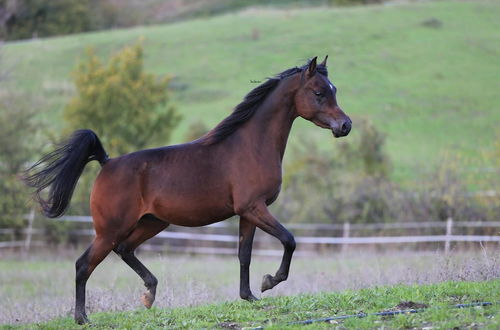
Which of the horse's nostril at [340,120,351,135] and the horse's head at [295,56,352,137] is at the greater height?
the horse's head at [295,56,352,137]

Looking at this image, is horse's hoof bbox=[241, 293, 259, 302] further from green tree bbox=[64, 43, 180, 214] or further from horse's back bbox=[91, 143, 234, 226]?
green tree bbox=[64, 43, 180, 214]

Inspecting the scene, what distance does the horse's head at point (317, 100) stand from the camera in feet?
28.1

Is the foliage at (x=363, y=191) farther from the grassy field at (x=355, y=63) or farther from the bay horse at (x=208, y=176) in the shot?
the bay horse at (x=208, y=176)

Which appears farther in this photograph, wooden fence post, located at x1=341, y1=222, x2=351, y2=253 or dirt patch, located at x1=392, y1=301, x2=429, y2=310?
wooden fence post, located at x1=341, y1=222, x2=351, y2=253

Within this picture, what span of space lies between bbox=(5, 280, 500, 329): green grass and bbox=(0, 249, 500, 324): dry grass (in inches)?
55.4

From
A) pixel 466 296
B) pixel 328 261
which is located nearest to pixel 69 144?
pixel 466 296

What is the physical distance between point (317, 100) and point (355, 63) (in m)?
42.2

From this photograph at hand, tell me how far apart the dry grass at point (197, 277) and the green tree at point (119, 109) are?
15.8 feet

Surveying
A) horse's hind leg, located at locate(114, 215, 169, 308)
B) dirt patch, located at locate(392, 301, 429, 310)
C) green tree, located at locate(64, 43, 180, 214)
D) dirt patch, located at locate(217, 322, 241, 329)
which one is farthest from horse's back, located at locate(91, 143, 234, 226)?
green tree, located at locate(64, 43, 180, 214)

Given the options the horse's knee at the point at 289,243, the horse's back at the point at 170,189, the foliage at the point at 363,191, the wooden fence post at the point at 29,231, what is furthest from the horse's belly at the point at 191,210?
the wooden fence post at the point at 29,231

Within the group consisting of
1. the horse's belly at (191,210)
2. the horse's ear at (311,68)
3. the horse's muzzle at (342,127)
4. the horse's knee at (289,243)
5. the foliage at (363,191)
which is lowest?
the foliage at (363,191)

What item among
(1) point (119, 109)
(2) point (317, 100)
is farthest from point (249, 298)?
(1) point (119, 109)

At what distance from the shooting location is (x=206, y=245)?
24172 millimetres

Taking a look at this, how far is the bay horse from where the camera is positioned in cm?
839
